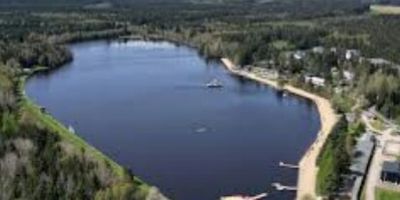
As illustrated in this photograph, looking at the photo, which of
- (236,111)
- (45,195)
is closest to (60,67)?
(236,111)

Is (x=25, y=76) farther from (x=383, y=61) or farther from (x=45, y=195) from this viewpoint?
(x=45, y=195)

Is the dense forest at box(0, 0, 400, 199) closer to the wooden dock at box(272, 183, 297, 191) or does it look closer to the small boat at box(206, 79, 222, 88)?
the wooden dock at box(272, 183, 297, 191)

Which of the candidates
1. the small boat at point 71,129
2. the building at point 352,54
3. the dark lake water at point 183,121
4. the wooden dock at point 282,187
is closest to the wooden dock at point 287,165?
the dark lake water at point 183,121

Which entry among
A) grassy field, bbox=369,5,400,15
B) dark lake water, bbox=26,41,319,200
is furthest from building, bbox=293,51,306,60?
grassy field, bbox=369,5,400,15

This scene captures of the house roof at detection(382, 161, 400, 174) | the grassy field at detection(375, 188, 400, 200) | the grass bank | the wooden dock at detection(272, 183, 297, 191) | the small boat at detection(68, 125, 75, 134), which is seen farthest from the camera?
the small boat at detection(68, 125, 75, 134)

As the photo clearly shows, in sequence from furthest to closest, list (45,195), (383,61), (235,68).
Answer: (235,68) < (383,61) < (45,195)

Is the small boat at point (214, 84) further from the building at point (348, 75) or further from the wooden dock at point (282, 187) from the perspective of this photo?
the wooden dock at point (282, 187)
